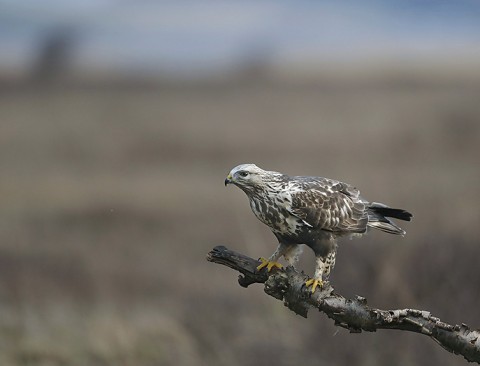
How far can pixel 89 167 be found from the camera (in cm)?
2736

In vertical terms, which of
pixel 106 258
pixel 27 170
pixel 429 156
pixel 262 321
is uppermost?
pixel 429 156

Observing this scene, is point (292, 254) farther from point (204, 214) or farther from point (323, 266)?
point (204, 214)

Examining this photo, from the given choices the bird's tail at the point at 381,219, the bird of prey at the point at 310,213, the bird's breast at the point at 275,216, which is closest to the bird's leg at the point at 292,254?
the bird of prey at the point at 310,213

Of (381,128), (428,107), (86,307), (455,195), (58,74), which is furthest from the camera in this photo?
(58,74)

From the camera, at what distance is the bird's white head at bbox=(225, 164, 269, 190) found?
14.9ft

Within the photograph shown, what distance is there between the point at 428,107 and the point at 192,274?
16286 millimetres

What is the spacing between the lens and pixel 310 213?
4809 mm

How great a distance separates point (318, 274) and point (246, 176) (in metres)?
0.53

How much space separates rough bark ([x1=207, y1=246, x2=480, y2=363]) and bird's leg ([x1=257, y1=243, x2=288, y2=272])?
0.03 metres

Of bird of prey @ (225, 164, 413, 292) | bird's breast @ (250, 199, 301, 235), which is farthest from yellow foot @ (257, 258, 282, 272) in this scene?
bird's breast @ (250, 199, 301, 235)

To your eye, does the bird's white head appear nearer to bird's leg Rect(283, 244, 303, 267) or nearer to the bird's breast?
the bird's breast

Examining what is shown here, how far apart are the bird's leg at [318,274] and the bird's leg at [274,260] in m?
Answer: 0.18

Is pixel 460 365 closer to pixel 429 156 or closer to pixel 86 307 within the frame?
pixel 86 307

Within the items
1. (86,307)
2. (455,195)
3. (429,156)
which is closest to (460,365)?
(86,307)
